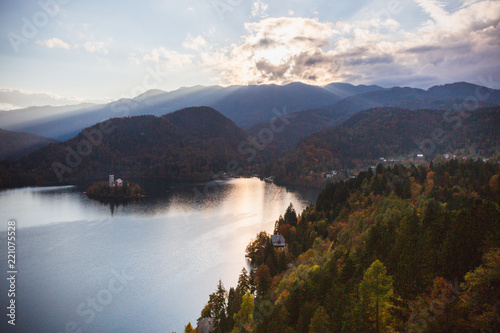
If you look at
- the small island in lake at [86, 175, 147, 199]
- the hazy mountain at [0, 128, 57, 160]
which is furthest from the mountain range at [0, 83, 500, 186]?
the small island in lake at [86, 175, 147, 199]

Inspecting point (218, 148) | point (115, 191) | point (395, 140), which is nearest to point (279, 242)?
point (115, 191)

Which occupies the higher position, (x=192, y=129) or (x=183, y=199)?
(x=192, y=129)

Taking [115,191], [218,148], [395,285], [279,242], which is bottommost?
[279,242]

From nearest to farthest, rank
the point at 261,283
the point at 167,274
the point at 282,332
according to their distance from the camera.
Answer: the point at 282,332 → the point at 261,283 → the point at 167,274

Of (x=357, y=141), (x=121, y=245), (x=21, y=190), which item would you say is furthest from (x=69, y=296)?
(x=357, y=141)

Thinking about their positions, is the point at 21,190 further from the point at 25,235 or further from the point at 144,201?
the point at 25,235

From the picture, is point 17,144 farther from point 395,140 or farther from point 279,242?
point 395,140

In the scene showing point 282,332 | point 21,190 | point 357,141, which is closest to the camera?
point 282,332
